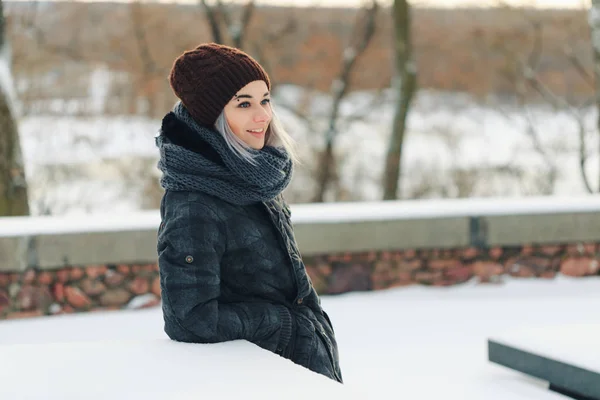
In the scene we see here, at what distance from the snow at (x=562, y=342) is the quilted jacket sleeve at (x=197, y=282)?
1953mm

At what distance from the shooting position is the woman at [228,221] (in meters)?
1.77

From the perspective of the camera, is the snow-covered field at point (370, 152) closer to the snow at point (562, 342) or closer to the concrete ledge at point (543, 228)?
the concrete ledge at point (543, 228)

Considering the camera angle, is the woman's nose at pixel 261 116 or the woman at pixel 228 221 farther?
the woman's nose at pixel 261 116

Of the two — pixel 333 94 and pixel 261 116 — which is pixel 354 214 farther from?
pixel 333 94

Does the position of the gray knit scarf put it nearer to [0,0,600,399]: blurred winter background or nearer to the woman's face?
the woman's face

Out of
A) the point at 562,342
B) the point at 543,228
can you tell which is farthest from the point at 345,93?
the point at 562,342

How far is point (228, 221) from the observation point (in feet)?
6.09

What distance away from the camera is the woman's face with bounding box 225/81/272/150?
192 cm

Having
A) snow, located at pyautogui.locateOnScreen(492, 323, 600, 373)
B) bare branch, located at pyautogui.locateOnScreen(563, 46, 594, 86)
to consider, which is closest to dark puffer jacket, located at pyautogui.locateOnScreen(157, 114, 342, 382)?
snow, located at pyautogui.locateOnScreen(492, 323, 600, 373)

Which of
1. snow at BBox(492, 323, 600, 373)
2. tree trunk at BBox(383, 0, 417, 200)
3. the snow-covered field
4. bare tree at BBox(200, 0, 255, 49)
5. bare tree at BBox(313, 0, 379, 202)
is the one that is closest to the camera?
snow at BBox(492, 323, 600, 373)

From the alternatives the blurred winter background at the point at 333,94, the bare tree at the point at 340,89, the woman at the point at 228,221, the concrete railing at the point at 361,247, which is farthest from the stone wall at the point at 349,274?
the bare tree at the point at 340,89

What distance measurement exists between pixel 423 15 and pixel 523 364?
11193mm

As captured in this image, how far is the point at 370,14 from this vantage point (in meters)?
12.7

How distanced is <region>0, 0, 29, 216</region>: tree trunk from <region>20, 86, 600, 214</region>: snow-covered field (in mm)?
2923
